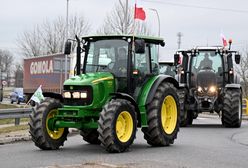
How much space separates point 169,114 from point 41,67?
2814 centimetres

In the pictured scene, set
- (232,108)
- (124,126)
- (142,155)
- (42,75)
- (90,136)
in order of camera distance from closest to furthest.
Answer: (142,155) < (124,126) < (90,136) < (232,108) < (42,75)

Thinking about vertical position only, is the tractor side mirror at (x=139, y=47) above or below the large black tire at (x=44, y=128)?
above

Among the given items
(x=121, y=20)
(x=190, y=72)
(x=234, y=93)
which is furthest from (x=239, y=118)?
(x=121, y=20)

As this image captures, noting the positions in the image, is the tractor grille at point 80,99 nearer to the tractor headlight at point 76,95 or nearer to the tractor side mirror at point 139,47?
the tractor headlight at point 76,95

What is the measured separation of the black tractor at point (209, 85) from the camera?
61.9 ft

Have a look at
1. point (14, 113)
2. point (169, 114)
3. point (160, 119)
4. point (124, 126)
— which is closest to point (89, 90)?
point (124, 126)

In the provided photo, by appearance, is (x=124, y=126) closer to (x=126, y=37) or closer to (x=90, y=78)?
(x=90, y=78)

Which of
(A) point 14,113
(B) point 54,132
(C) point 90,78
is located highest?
(C) point 90,78

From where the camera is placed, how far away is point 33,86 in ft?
137

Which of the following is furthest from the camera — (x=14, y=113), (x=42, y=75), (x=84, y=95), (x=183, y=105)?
(x=42, y=75)

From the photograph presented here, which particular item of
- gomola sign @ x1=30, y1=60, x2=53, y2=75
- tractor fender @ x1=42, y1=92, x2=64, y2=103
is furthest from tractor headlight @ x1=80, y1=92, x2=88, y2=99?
gomola sign @ x1=30, y1=60, x2=53, y2=75

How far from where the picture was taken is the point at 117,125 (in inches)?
443

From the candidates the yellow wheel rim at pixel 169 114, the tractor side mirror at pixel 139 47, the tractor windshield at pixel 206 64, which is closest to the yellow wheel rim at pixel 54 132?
the tractor side mirror at pixel 139 47

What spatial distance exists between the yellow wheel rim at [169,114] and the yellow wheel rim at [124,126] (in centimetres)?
153
